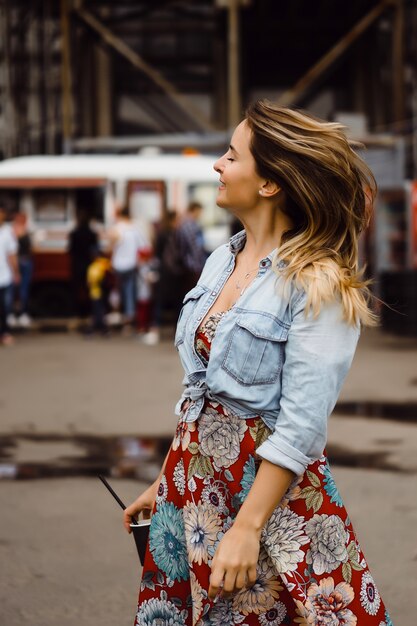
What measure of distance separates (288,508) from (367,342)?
1305 centimetres

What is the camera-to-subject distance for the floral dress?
2518 mm

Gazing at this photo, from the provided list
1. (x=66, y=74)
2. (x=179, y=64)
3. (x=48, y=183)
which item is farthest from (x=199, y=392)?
(x=179, y=64)

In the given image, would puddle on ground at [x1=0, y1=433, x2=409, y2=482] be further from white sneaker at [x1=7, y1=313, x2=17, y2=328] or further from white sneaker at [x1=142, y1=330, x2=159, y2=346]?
white sneaker at [x1=7, y1=313, x2=17, y2=328]

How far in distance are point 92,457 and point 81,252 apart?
10.4 meters

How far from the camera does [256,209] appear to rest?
8.71 feet

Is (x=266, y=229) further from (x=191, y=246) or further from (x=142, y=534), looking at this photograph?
(x=191, y=246)

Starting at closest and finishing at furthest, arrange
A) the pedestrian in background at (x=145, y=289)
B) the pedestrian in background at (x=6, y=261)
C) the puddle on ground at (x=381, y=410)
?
the puddle on ground at (x=381, y=410) → the pedestrian in background at (x=6, y=261) → the pedestrian in background at (x=145, y=289)

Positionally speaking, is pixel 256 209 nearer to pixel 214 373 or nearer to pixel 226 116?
pixel 214 373

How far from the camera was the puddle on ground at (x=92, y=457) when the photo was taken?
7.21 m

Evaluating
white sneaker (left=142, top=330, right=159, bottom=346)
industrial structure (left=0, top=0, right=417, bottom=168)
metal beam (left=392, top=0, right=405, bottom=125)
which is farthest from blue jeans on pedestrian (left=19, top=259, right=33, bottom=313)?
metal beam (left=392, top=0, right=405, bottom=125)

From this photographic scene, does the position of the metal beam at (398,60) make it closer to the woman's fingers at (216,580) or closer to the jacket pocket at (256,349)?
the jacket pocket at (256,349)

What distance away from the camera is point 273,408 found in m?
2.53

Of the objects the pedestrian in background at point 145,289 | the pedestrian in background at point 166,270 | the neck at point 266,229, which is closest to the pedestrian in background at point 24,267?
the pedestrian in background at point 145,289

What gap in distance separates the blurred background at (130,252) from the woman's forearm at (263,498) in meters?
0.62
